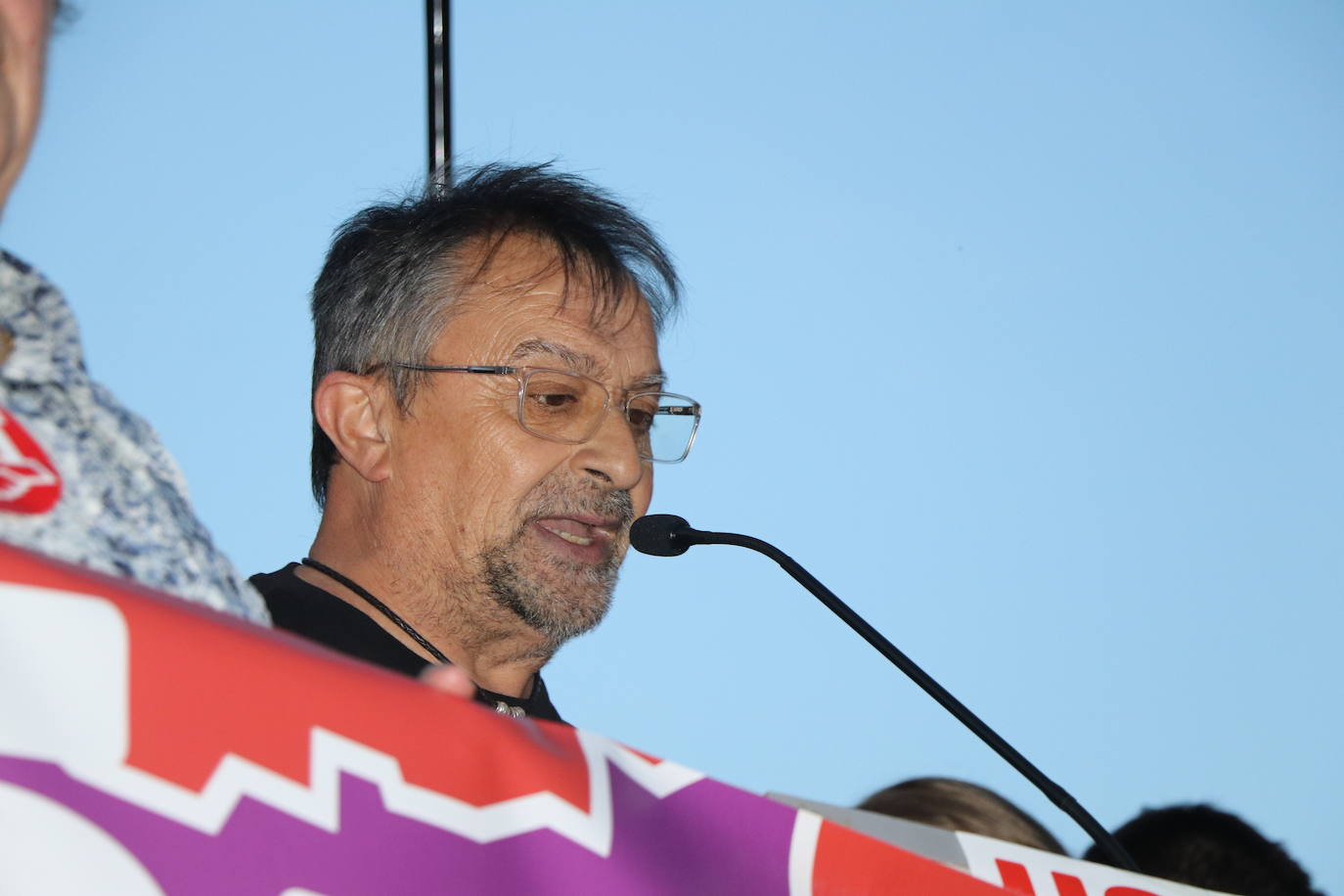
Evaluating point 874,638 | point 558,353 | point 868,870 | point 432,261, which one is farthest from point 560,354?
point 868,870

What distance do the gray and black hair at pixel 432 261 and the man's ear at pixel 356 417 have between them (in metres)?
0.03

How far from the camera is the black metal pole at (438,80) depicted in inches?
115

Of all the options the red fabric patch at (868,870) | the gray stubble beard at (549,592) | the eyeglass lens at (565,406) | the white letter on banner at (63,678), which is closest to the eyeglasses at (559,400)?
the eyeglass lens at (565,406)

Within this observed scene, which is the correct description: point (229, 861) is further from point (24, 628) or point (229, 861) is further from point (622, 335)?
point (622, 335)

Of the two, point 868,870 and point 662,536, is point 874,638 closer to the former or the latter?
point 662,536

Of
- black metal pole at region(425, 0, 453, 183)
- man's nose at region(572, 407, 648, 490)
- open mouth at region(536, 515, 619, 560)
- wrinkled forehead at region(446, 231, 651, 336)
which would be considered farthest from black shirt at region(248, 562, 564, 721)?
black metal pole at region(425, 0, 453, 183)

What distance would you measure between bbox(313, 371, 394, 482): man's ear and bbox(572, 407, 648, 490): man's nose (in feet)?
0.95

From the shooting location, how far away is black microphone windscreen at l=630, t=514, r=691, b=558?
6.00 feet

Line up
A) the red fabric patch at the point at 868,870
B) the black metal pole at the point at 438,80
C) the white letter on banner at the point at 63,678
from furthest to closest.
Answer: the black metal pole at the point at 438,80, the red fabric patch at the point at 868,870, the white letter on banner at the point at 63,678

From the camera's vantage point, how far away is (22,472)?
695mm

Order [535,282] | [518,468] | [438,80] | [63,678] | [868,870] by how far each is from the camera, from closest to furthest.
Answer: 1. [63,678]
2. [868,870]
3. [518,468]
4. [535,282]
5. [438,80]

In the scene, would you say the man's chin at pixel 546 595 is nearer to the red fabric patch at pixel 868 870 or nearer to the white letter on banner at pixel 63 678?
the red fabric patch at pixel 868 870

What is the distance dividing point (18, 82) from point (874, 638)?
1197 mm

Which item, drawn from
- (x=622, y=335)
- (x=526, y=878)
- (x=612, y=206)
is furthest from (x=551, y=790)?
(x=612, y=206)
